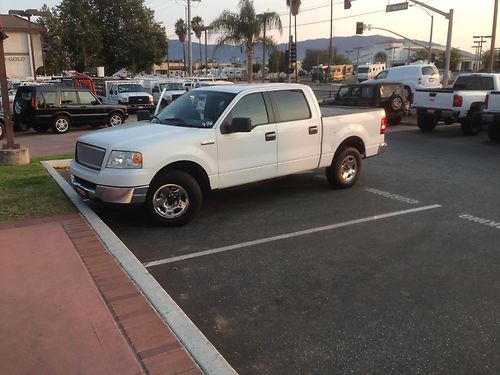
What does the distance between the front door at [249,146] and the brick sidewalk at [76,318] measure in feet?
6.68

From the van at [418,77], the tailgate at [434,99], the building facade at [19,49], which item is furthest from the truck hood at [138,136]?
the building facade at [19,49]

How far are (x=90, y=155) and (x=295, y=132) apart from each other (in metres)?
2.91

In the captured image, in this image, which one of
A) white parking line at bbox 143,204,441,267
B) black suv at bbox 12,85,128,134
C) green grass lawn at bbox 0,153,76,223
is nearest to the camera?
white parking line at bbox 143,204,441,267

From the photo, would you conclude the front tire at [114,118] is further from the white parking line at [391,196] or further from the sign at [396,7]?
the sign at [396,7]

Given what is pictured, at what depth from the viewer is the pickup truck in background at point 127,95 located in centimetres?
2616

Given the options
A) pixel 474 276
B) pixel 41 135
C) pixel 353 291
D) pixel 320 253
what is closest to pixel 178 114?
pixel 320 253

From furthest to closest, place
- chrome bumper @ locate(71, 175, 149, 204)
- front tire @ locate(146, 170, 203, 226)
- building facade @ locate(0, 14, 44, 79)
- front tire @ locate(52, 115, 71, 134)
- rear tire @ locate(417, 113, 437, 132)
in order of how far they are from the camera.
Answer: building facade @ locate(0, 14, 44, 79)
front tire @ locate(52, 115, 71, 134)
rear tire @ locate(417, 113, 437, 132)
front tire @ locate(146, 170, 203, 226)
chrome bumper @ locate(71, 175, 149, 204)

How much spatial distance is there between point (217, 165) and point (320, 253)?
6.40ft

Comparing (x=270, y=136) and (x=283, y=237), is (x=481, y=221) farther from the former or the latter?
(x=270, y=136)

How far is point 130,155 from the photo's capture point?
5887 mm

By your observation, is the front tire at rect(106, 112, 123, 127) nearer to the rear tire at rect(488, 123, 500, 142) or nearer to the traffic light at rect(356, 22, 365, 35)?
the rear tire at rect(488, 123, 500, 142)

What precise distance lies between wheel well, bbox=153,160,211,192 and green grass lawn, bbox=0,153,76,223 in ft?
5.20

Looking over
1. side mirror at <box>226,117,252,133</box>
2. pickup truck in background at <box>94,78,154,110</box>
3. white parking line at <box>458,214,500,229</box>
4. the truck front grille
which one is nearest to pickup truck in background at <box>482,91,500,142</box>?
white parking line at <box>458,214,500,229</box>

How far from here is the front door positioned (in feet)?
21.5
